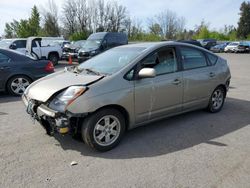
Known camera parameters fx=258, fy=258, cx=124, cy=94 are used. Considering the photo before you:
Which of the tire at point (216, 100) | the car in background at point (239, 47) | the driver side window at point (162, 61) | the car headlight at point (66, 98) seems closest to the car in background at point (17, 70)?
the car headlight at point (66, 98)

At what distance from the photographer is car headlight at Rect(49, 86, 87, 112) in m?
3.58

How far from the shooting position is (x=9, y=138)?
4.40 metres

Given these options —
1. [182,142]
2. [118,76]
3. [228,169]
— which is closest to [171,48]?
[118,76]

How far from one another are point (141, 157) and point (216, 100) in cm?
285

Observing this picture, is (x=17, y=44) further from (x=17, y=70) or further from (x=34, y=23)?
(x=34, y=23)

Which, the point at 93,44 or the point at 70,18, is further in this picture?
the point at 70,18

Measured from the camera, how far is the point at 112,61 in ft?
14.9

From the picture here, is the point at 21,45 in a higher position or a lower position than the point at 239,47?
higher

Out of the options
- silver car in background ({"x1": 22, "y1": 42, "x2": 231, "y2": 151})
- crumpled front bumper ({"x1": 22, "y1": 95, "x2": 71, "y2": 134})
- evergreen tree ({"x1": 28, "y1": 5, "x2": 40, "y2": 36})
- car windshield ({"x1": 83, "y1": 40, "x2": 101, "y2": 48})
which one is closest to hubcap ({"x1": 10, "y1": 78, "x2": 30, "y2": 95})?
silver car in background ({"x1": 22, "y1": 42, "x2": 231, "y2": 151})

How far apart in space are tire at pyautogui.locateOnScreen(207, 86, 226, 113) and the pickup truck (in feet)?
38.6

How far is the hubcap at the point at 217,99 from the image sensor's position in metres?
5.69

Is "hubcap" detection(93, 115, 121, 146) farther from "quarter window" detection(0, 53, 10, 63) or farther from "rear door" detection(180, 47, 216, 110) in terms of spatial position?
"quarter window" detection(0, 53, 10, 63)

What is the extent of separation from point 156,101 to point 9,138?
8.47 feet

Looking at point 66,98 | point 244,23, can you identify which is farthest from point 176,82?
point 244,23
